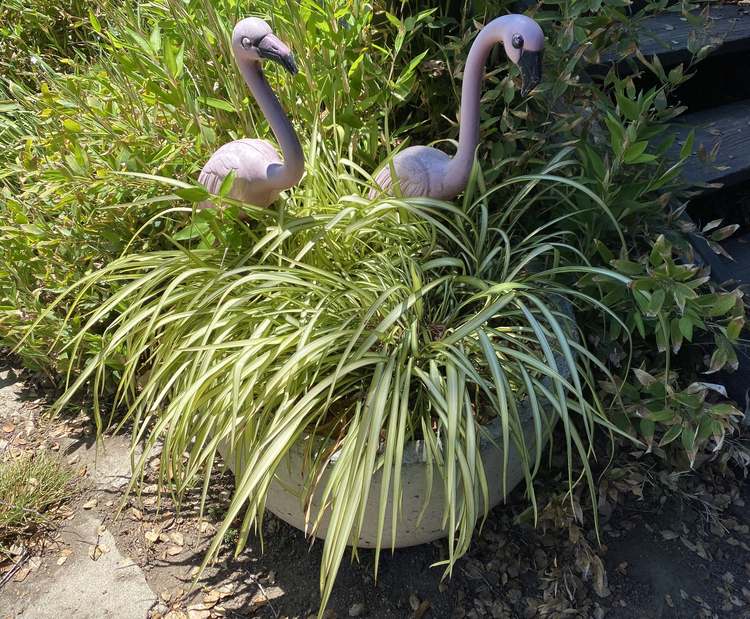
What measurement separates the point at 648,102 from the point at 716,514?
3.79ft

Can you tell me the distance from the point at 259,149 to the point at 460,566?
126 cm

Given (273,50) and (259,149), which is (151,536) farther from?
(273,50)

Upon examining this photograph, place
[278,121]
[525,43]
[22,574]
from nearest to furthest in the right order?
[525,43] → [278,121] → [22,574]

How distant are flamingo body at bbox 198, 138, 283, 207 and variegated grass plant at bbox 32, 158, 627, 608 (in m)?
0.06

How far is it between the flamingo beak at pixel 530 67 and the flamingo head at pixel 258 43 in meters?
0.55

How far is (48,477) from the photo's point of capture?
2055 millimetres

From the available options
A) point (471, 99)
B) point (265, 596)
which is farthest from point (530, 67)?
point (265, 596)

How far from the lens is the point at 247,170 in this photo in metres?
1.71

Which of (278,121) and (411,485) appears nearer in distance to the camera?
(411,485)

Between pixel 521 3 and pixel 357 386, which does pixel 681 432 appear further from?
pixel 521 3

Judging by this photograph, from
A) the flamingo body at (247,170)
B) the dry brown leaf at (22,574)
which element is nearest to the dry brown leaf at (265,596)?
the dry brown leaf at (22,574)

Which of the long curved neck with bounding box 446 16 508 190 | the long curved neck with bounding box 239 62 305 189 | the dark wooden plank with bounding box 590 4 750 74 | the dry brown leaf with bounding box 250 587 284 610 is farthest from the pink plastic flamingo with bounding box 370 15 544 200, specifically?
the dry brown leaf with bounding box 250 587 284 610

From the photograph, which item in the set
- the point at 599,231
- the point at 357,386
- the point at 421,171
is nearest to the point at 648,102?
the point at 599,231

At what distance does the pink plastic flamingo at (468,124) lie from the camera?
153 centimetres
